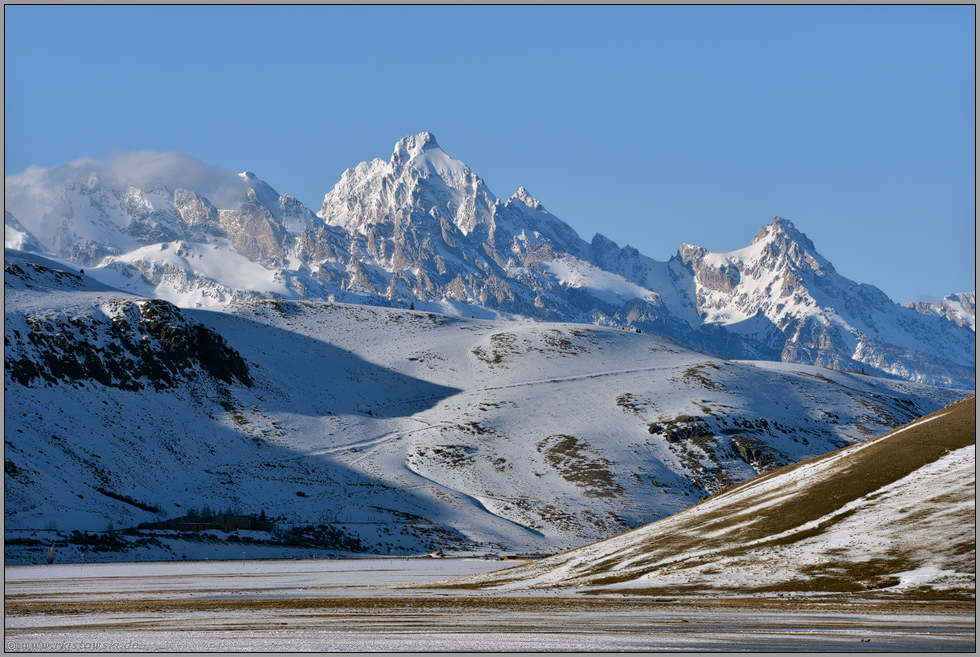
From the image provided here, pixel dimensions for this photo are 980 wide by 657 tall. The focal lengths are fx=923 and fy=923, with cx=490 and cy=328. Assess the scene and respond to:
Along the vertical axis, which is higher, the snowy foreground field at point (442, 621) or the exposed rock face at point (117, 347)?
the exposed rock face at point (117, 347)

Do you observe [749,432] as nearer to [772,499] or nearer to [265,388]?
[265,388]

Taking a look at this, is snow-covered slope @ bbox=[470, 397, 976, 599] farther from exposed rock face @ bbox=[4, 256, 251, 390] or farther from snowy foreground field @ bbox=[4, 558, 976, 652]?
exposed rock face @ bbox=[4, 256, 251, 390]

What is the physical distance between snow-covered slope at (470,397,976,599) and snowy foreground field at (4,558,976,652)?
372cm

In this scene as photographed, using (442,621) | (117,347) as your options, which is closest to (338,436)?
(117,347)

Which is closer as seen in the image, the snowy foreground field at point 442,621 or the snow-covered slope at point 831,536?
the snowy foreground field at point 442,621

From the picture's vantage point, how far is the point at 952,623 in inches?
1422

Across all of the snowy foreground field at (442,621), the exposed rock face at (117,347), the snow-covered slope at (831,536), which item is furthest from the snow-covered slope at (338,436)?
the snowy foreground field at (442,621)

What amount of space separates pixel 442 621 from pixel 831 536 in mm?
25280

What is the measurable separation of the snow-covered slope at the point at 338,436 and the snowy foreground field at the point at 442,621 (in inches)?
2329

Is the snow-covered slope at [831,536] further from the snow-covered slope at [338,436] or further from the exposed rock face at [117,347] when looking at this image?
the exposed rock face at [117,347]

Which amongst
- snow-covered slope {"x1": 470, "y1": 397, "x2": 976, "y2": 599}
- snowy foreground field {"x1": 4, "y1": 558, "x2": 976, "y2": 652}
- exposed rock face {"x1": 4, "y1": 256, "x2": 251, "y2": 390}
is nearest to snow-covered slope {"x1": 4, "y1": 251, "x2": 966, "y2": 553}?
→ exposed rock face {"x1": 4, "y1": 256, "x2": 251, "y2": 390}

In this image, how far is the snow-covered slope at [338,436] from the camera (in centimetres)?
12181

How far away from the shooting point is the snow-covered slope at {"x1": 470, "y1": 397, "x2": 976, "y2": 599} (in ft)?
156

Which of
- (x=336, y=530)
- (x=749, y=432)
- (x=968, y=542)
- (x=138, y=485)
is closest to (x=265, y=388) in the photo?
(x=138, y=485)
